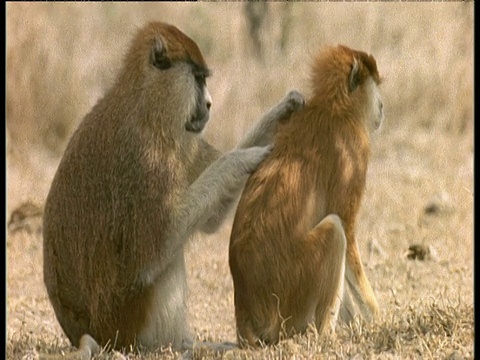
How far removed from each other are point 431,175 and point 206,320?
195 inches

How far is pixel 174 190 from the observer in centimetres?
585

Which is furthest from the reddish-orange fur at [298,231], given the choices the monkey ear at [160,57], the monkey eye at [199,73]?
the monkey ear at [160,57]

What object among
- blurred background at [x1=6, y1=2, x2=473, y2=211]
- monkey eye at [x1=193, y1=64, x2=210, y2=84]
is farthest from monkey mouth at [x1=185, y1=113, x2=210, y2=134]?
blurred background at [x1=6, y1=2, x2=473, y2=211]

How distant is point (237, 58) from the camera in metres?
13.7

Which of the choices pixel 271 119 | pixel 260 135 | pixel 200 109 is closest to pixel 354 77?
pixel 271 119

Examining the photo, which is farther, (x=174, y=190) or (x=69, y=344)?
(x=69, y=344)

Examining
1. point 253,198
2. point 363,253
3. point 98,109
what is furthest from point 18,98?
point 253,198

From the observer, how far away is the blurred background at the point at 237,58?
11781mm

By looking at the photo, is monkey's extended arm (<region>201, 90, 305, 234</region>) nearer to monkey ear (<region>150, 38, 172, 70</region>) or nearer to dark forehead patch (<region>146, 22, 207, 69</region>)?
dark forehead patch (<region>146, 22, 207, 69</region>)

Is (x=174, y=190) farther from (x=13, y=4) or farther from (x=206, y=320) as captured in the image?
(x=13, y=4)

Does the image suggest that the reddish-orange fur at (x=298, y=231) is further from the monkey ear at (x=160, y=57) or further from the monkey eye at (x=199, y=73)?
the monkey ear at (x=160, y=57)

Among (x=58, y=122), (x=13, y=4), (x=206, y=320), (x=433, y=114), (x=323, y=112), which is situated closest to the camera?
(x=323, y=112)

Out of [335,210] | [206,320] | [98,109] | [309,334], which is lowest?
[206,320]

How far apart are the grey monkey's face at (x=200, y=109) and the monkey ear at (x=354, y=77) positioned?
0.90 metres
